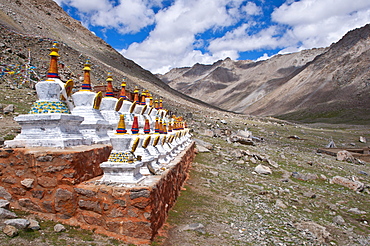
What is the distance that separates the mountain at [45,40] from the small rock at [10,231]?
1587 centimetres

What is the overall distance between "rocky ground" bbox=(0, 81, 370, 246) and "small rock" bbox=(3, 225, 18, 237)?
5cm

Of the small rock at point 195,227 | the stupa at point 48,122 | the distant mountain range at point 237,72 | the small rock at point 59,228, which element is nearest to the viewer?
the small rock at point 59,228

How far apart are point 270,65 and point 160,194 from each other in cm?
12399

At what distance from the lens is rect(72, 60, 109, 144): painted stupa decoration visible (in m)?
6.51

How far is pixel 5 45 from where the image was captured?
65.1ft

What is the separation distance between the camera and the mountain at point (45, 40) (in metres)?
20.5

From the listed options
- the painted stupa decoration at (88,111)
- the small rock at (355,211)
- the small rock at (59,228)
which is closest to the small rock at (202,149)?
the small rock at (355,211)

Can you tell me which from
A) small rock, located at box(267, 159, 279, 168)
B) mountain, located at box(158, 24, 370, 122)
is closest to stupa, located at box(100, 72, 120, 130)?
small rock, located at box(267, 159, 279, 168)

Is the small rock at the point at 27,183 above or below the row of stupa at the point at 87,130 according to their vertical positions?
below

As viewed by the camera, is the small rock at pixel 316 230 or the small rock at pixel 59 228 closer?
the small rock at pixel 59 228

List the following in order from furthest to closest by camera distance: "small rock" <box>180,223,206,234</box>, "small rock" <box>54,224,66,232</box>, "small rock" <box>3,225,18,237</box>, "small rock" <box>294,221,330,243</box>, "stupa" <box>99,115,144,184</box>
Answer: "small rock" <box>294,221,330,243</box>, "small rock" <box>180,223,206,234</box>, "stupa" <box>99,115,144,184</box>, "small rock" <box>54,224,66,232</box>, "small rock" <box>3,225,18,237</box>

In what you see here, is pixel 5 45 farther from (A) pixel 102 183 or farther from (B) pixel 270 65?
(B) pixel 270 65

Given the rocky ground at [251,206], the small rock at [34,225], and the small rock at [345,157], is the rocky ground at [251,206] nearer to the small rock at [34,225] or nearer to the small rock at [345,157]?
the small rock at [34,225]

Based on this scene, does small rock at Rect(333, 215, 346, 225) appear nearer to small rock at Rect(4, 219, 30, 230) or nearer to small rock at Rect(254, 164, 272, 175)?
small rock at Rect(254, 164, 272, 175)
